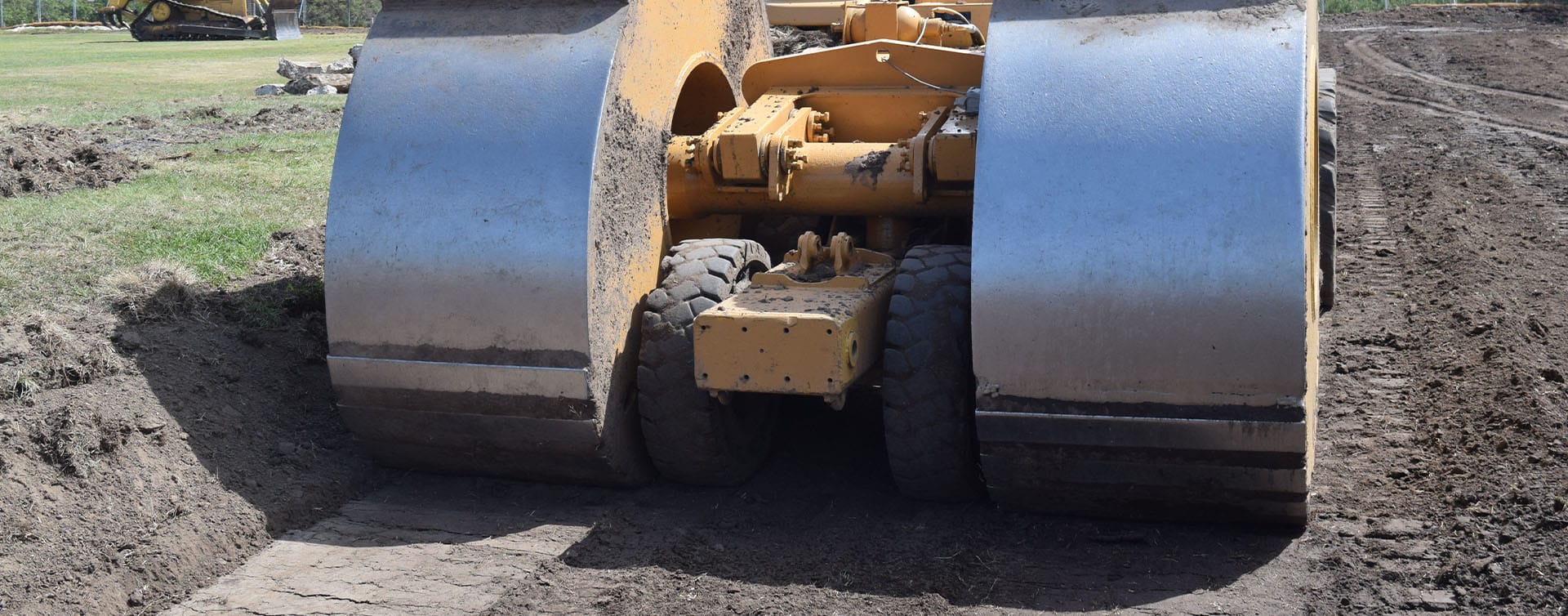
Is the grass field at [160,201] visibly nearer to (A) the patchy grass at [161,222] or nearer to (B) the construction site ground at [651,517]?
(A) the patchy grass at [161,222]

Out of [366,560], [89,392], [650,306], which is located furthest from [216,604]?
[650,306]

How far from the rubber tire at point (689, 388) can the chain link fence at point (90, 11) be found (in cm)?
4257

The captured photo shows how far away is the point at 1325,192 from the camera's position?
5.84 m

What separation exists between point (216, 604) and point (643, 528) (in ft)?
4.53

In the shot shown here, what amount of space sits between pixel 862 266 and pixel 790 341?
748 millimetres

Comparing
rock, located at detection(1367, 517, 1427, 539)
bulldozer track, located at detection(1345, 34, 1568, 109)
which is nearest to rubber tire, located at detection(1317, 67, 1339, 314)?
rock, located at detection(1367, 517, 1427, 539)

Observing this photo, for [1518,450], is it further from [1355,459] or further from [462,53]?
[462,53]

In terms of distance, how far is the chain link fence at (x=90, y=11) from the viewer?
46625mm

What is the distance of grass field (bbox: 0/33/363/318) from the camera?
21.2 feet

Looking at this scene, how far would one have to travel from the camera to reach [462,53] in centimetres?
500

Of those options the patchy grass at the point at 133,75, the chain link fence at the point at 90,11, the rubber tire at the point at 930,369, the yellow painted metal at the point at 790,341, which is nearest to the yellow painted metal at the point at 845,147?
the rubber tire at the point at 930,369

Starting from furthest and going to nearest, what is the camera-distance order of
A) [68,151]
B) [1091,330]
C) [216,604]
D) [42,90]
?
[42,90]
[68,151]
[216,604]
[1091,330]

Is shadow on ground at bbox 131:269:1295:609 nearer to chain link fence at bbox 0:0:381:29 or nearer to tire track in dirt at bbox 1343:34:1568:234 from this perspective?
tire track in dirt at bbox 1343:34:1568:234

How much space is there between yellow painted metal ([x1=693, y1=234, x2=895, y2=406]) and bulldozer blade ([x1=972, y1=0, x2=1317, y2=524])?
0.43m
